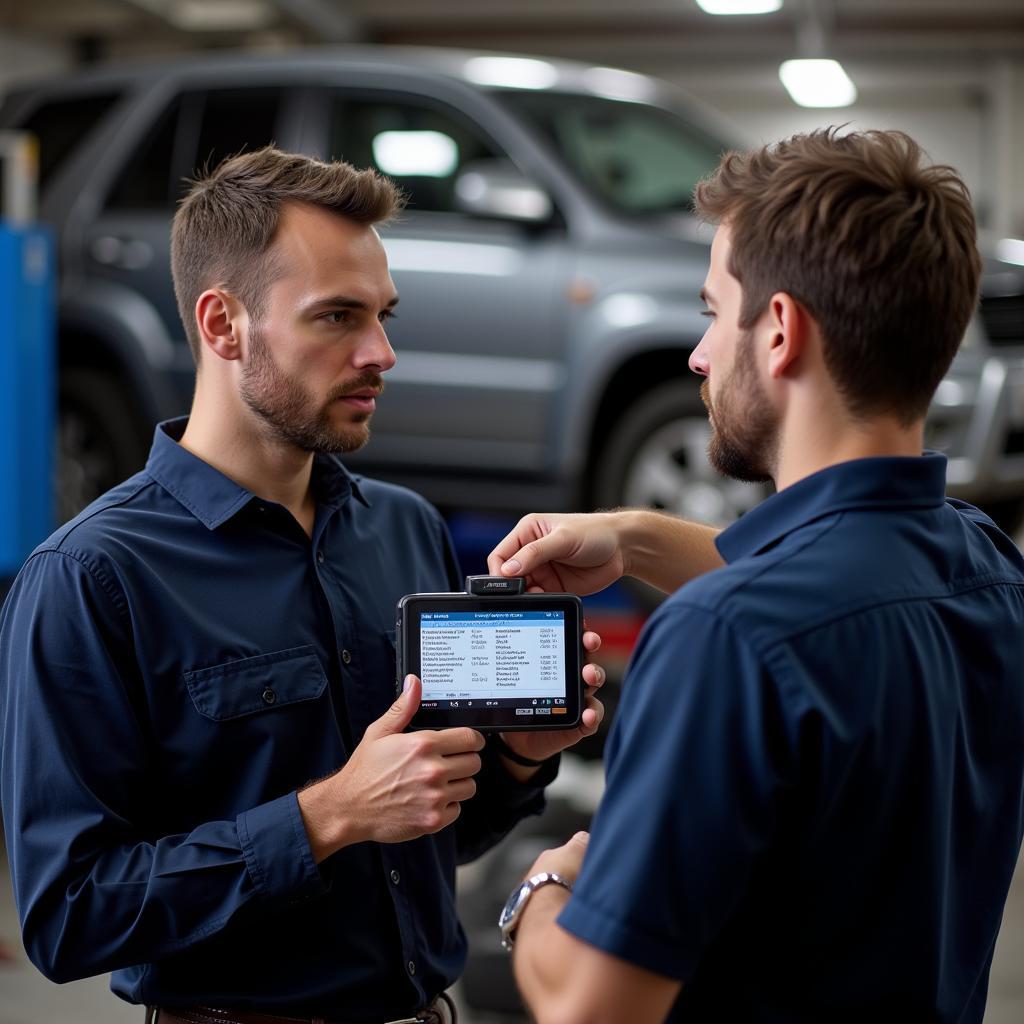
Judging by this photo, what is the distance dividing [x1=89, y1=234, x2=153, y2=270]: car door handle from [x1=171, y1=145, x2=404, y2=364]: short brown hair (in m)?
3.34

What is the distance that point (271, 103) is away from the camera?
4.92 metres

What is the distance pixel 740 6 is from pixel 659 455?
20.2 ft

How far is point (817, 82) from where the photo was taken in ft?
36.4

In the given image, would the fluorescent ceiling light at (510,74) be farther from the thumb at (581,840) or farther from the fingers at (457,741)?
the thumb at (581,840)

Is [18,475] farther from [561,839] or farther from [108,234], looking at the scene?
[561,839]

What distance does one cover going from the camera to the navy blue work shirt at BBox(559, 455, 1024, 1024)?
0.97 m

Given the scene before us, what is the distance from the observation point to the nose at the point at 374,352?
1699mm

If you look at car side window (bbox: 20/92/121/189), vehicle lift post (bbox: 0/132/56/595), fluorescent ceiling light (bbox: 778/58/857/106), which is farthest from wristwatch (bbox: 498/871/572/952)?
fluorescent ceiling light (bbox: 778/58/857/106)

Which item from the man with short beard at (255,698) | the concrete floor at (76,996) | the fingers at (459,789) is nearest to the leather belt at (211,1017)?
the man with short beard at (255,698)

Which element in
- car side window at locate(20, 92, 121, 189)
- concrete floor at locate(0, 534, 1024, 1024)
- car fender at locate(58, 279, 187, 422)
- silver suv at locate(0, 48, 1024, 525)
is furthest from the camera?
car side window at locate(20, 92, 121, 189)

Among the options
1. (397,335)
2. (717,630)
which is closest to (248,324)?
(717,630)

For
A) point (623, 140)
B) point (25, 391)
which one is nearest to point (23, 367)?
point (25, 391)

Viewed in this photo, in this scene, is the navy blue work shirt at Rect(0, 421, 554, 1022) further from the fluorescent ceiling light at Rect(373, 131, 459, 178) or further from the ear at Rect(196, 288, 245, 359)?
the fluorescent ceiling light at Rect(373, 131, 459, 178)

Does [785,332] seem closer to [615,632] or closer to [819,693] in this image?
[819,693]
